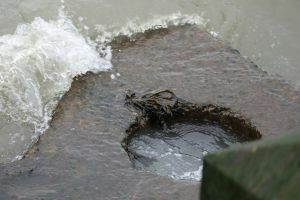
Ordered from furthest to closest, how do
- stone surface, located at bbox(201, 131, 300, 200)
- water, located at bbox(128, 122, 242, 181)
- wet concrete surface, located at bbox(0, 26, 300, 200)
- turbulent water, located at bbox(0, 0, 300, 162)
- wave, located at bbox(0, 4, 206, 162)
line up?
turbulent water, located at bbox(0, 0, 300, 162), wave, located at bbox(0, 4, 206, 162), water, located at bbox(128, 122, 242, 181), wet concrete surface, located at bbox(0, 26, 300, 200), stone surface, located at bbox(201, 131, 300, 200)

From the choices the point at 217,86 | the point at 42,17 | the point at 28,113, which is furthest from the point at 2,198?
the point at 42,17

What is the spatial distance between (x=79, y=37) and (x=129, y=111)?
148cm

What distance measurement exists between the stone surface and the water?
2507 mm

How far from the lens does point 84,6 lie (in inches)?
257

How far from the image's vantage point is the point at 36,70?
5141mm

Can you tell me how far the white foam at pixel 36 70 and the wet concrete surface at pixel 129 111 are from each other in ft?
0.58

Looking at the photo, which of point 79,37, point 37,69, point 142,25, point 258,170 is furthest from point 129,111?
point 258,170

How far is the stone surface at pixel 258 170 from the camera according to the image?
4.55ft

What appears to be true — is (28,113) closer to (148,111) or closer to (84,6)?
(148,111)

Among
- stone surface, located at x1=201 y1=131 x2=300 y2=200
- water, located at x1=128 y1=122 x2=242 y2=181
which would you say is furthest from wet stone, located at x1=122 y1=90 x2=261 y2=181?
stone surface, located at x1=201 y1=131 x2=300 y2=200

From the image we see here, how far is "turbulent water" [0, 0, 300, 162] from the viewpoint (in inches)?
191

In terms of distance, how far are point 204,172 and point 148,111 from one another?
2953 millimetres

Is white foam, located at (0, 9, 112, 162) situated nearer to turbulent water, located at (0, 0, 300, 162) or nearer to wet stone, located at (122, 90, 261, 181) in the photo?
turbulent water, located at (0, 0, 300, 162)

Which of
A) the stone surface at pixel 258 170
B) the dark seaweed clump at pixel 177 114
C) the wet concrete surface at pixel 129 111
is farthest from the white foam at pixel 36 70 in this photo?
the stone surface at pixel 258 170
